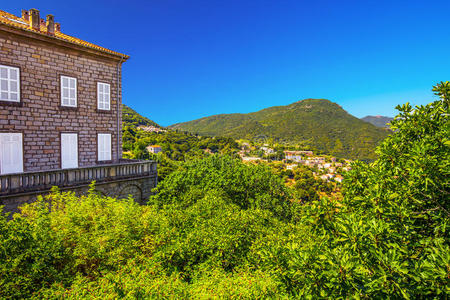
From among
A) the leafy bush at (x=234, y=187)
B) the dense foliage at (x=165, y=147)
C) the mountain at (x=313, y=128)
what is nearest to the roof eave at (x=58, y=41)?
the leafy bush at (x=234, y=187)

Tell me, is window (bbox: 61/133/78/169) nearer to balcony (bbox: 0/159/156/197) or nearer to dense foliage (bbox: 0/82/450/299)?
balcony (bbox: 0/159/156/197)

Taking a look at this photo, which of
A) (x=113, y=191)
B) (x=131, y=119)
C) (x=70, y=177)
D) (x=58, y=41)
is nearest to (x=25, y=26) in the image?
(x=58, y=41)

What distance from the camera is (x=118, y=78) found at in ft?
48.0

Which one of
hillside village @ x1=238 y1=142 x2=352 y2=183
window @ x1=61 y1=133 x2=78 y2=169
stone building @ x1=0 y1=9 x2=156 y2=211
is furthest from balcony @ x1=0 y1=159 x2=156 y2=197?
hillside village @ x1=238 y1=142 x2=352 y2=183

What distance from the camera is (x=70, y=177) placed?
32.8 feet

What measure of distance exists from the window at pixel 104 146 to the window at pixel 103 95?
5.49ft

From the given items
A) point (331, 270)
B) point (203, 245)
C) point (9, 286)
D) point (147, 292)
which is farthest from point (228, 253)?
point (9, 286)

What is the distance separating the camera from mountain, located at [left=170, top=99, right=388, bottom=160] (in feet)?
290

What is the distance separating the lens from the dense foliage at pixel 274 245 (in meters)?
2.78

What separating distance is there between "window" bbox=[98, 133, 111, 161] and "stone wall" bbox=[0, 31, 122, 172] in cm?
28

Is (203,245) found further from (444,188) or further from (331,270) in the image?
(444,188)

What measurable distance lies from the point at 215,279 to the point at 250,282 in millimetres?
711

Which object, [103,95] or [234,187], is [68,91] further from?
[234,187]

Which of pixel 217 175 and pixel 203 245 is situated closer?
pixel 203 245
